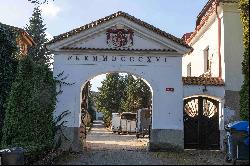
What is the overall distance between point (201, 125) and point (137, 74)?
13.8ft

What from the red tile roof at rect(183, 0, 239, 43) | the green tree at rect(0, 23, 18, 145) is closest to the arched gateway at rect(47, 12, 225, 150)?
the green tree at rect(0, 23, 18, 145)

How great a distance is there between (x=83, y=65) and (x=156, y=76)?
346 cm

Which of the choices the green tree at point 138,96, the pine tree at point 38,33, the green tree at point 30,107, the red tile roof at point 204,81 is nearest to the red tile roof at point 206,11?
the red tile roof at point 204,81

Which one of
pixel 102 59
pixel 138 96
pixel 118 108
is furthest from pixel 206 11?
pixel 118 108

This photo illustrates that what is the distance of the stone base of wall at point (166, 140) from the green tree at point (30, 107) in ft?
15.2

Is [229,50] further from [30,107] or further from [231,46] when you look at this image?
[30,107]

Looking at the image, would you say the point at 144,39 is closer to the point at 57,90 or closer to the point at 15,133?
the point at 57,90

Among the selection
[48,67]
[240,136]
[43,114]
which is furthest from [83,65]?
[240,136]

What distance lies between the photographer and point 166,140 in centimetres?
1888

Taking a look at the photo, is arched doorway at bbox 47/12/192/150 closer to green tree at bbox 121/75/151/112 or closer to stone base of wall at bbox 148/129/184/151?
stone base of wall at bbox 148/129/184/151

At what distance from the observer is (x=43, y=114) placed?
1833 centimetres

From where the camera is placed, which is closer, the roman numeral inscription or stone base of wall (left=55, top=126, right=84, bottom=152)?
stone base of wall (left=55, top=126, right=84, bottom=152)

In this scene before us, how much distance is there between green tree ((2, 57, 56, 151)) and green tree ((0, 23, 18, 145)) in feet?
4.33

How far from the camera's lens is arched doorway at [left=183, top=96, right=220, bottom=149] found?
20062mm
